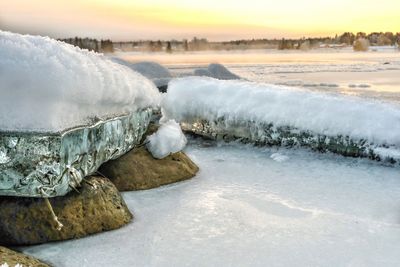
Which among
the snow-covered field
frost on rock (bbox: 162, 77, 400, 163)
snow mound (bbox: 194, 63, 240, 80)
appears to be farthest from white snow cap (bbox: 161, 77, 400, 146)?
snow mound (bbox: 194, 63, 240, 80)

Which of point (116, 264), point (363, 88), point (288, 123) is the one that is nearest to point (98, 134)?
point (116, 264)

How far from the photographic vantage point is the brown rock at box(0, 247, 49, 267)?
2.73 m

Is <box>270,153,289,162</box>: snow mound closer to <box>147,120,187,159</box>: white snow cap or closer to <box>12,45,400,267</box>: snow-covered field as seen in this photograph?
<box>12,45,400,267</box>: snow-covered field

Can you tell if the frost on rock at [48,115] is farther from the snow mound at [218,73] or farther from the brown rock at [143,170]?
the snow mound at [218,73]

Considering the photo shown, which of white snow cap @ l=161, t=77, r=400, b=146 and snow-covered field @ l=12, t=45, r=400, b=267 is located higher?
white snow cap @ l=161, t=77, r=400, b=146

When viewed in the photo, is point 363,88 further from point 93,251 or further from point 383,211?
point 93,251

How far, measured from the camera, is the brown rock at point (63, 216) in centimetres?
324

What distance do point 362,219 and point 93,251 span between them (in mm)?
1965

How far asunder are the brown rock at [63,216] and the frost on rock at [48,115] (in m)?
0.11

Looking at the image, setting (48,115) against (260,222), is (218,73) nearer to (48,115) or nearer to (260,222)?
(260,222)

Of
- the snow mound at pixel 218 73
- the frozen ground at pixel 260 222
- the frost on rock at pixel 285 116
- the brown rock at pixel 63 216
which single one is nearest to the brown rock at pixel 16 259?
the frozen ground at pixel 260 222

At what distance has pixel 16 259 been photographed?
2.79 metres

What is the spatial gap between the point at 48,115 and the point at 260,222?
166 cm

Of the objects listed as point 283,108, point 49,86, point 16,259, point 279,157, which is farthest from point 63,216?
point 283,108
